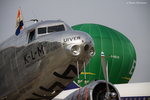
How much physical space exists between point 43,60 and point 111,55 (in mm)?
20056

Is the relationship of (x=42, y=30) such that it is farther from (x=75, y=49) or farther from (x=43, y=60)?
(x=75, y=49)

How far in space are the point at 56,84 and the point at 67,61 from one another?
1035 millimetres

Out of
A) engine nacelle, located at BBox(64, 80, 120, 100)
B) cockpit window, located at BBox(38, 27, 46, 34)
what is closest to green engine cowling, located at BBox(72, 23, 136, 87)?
engine nacelle, located at BBox(64, 80, 120, 100)

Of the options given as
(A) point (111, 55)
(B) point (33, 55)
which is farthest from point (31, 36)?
(A) point (111, 55)

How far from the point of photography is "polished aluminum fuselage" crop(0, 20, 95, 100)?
7.03m

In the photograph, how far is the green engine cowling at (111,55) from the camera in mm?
26000

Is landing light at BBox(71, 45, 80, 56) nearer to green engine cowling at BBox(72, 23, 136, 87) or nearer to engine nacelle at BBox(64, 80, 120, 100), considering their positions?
engine nacelle at BBox(64, 80, 120, 100)

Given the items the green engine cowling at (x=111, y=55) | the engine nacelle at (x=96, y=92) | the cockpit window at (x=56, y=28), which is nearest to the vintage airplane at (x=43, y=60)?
the cockpit window at (x=56, y=28)

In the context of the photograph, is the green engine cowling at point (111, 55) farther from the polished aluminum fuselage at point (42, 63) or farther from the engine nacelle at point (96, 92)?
the polished aluminum fuselage at point (42, 63)

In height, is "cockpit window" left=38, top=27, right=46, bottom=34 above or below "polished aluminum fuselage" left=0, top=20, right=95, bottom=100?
above

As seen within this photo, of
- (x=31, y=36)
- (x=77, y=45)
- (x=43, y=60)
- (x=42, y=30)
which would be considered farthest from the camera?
(x=31, y=36)

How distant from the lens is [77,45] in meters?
6.86

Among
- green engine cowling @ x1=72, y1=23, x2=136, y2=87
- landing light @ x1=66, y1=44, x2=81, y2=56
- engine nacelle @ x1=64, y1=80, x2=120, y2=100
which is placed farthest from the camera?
green engine cowling @ x1=72, y1=23, x2=136, y2=87

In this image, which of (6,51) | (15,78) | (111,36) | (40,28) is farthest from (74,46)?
(111,36)
